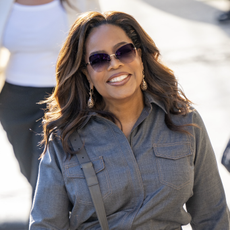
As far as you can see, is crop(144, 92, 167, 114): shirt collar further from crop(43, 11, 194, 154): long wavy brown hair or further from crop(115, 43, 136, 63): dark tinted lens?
crop(115, 43, 136, 63): dark tinted lens

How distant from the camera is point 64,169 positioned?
2.09 meters

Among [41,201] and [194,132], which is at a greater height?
[194,132]

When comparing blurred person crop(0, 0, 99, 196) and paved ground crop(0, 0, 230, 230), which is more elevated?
blurred person crop(0, 0, 99, 196)

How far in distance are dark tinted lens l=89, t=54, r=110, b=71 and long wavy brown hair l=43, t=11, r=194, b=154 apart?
10 cm

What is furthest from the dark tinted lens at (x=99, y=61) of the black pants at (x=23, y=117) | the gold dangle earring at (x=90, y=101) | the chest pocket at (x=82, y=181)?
the black pants at (x=23, y=117)

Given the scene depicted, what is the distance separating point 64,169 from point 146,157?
1.28 ft

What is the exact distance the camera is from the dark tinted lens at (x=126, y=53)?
212 cm

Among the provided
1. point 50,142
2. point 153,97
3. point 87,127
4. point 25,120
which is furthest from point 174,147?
point 25,120

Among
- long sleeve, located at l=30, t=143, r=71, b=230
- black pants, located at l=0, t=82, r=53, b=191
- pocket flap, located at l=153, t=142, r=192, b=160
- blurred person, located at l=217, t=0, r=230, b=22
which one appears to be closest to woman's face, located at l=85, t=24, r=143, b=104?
pocket flap, located at l=153, t=142, r=192, b=160

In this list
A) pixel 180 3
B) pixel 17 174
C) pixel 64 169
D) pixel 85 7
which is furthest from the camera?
pixel 180 3

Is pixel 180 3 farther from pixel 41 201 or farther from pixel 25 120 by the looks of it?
pixel 41 201

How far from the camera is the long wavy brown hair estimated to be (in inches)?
86.8

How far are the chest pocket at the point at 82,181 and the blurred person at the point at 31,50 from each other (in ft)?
2.15

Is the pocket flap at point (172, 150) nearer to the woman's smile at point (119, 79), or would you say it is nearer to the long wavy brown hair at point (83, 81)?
the long wavy brown hair at point (83, 81)
